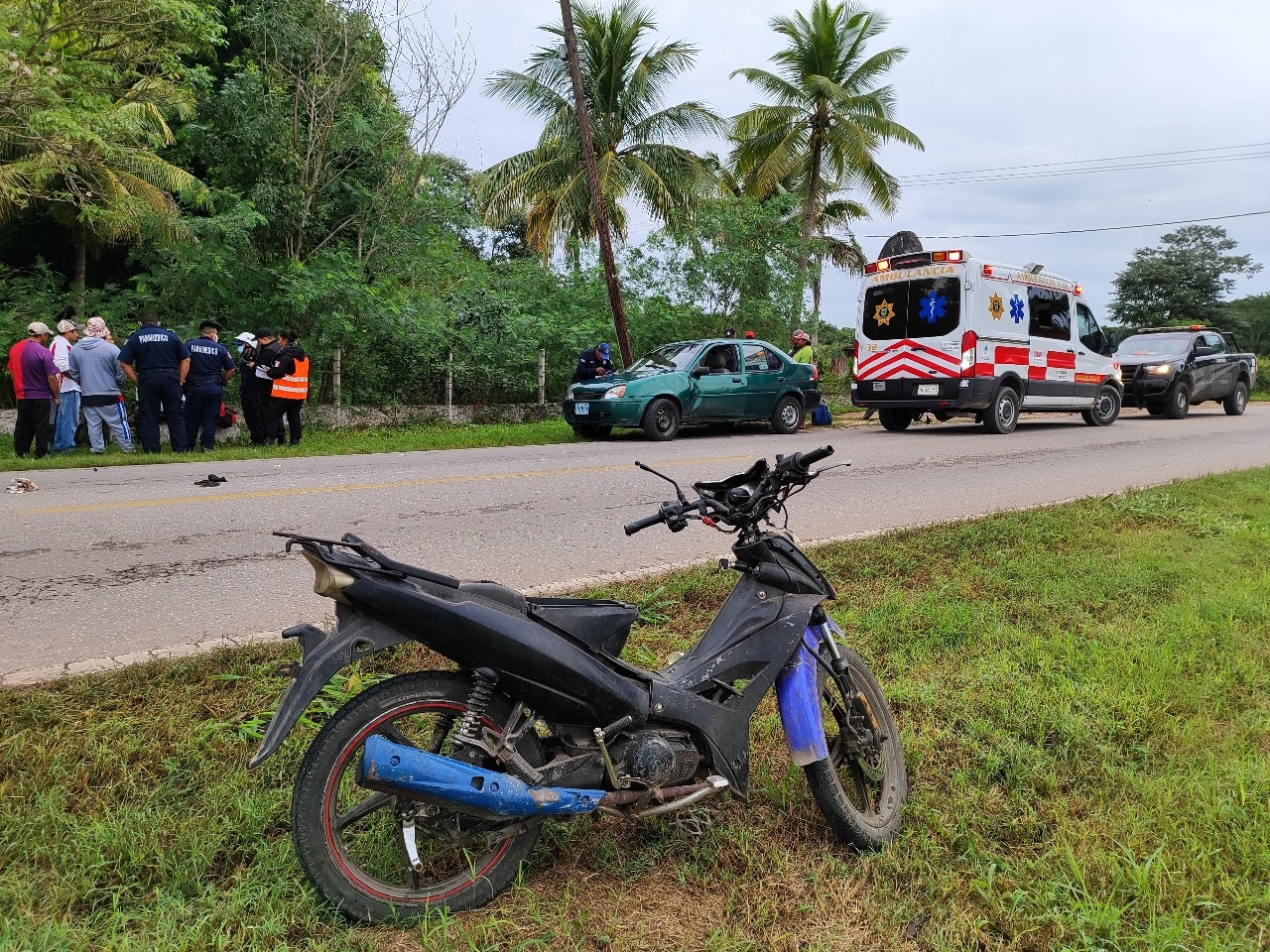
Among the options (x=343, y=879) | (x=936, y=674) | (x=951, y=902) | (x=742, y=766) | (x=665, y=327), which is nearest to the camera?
(x=343, y=879)

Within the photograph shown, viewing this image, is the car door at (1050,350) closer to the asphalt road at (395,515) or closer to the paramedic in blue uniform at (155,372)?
the asphalt road at (395,515)

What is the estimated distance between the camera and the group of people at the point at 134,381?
37.5 feet

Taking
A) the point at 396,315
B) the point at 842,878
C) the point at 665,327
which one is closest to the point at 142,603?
the point at 842,878

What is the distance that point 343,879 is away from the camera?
7.21 feet

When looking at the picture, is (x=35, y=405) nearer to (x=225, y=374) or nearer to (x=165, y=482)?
(x=225, y=374)

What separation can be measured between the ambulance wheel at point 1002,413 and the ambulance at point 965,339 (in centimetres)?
2

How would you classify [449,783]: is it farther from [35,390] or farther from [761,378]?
[761,378]

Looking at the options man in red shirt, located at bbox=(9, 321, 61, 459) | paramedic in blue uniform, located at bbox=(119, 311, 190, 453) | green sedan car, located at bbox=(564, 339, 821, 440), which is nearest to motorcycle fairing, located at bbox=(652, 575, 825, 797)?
green sedan car, located at bbox=(564, 339, 821, 440)

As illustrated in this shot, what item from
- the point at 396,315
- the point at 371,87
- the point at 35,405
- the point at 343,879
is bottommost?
the point at 343,879

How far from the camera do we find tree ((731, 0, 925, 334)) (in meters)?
26.3

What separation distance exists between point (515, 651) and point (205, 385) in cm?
1154

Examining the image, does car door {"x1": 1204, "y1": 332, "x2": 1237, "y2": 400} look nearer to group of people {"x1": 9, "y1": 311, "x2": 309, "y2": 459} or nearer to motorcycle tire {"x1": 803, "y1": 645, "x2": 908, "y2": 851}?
group of people {"x1": 9, "y1": 311, "x2": 309, "y2": 459}

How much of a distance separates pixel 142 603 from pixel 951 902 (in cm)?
404

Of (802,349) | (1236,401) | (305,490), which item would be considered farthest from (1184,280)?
(305,490)
